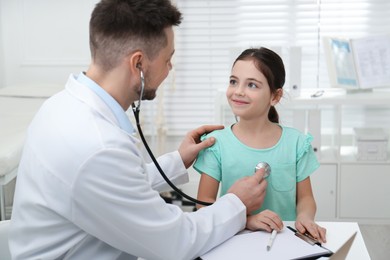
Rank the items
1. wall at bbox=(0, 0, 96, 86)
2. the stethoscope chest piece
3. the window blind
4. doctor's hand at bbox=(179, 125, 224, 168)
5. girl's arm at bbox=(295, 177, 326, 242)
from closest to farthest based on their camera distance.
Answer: girl's arm at bbox=(295, 177, 326, 242)
the stethoscope chest piece
doctor's hand at bbox=(179, 125, 224, 168)
the window blind
wall at bbox=(0, 0, 96, 86)

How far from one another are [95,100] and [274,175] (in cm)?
61

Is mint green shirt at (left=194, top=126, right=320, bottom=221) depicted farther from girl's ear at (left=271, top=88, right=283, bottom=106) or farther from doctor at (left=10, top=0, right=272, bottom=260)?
doctor at (left=10, top=0, right=272, bottom=260)

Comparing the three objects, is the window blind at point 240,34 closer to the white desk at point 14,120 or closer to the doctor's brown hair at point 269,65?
the white desk at point 14,120

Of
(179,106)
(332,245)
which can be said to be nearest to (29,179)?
(332,245)

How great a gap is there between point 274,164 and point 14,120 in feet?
5.10

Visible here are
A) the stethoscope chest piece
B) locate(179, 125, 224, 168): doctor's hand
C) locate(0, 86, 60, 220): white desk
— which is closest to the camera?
the stethoscope chest piece

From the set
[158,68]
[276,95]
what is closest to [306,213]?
[276,95]

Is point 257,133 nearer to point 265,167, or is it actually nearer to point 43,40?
point 265,167

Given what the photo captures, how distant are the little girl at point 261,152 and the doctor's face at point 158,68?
369 millimetres

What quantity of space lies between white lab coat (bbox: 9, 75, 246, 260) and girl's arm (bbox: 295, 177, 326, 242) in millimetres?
209

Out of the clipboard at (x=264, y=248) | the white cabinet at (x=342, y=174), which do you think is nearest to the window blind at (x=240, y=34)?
the white cabinet at (x=342, y=174)

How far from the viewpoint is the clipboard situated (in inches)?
43.3

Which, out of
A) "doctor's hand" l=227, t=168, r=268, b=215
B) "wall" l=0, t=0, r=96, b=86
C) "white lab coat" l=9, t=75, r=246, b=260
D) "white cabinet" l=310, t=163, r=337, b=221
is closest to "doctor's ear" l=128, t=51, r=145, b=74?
"white lab coat" l=9, t=75, r=246, b=260

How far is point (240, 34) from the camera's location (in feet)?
10.6
